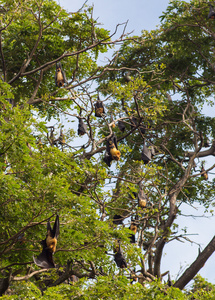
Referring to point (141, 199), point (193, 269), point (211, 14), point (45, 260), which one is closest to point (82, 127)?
point (141, 199)

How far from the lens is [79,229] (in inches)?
345

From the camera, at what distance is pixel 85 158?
10.9 meters

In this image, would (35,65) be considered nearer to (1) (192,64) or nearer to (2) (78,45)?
(2) (78,45)

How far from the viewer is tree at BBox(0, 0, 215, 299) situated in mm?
8047

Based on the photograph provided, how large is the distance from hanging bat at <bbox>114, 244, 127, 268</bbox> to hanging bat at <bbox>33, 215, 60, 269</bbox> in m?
2.35

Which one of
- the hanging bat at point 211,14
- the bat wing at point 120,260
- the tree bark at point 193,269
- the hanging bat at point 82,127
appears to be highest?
the hanging bat at point 211,14

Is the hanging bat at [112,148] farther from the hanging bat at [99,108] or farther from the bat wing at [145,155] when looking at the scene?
the bat wing at [145,155]

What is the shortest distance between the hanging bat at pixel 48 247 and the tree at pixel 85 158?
40 cm

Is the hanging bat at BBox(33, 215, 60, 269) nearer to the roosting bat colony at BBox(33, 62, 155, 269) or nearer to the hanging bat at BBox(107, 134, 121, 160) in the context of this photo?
the roosting bat colony at BBox(33, 62, 155, 269)

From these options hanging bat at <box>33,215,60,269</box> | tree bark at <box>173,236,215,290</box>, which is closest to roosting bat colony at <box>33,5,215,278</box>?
hanging bat at <box>33,215,60,269</box>

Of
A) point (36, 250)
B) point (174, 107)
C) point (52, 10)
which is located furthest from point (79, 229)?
point (174, 107)

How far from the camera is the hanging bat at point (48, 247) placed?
7.41 m

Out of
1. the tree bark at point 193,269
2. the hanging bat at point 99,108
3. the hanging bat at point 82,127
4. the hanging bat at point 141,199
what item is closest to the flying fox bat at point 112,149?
the hanging bat at point 141,199

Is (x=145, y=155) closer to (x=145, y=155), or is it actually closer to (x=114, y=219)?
(x=145, y=155)
